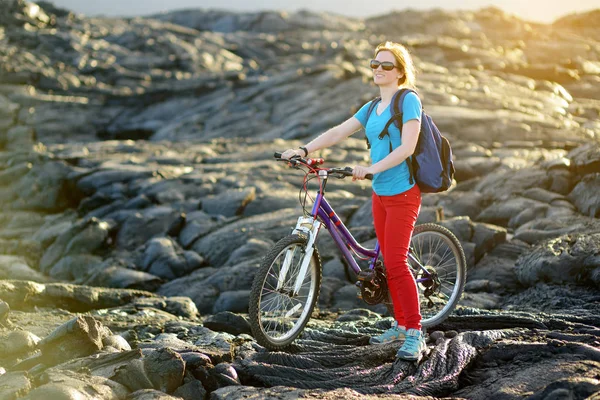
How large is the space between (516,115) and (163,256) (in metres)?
15.4

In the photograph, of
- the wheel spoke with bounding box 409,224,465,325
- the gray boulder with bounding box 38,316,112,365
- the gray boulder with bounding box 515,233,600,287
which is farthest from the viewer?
the gray boulder with bounding box 515,233,600,287

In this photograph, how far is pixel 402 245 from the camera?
662 centimetres

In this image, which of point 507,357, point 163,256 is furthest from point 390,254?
point 163,256

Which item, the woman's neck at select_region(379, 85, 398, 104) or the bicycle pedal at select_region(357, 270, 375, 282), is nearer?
the woman's neck at select_region(379, 85, 398, 104)

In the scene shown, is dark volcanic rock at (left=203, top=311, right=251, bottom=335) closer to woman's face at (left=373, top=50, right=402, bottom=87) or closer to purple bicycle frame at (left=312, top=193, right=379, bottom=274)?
purple bicycle frame at (left=312, top=193, right=379, bottom=274)

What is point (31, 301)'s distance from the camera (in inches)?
395

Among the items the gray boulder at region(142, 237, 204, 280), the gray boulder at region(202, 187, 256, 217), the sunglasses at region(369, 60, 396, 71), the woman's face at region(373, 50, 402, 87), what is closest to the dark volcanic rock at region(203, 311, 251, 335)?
the woman's face at region(373, 50, 402, 87)

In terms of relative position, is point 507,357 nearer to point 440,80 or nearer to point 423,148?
point 423,148

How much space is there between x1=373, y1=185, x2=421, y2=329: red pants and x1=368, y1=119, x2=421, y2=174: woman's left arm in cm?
45

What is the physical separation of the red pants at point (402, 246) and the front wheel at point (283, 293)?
0.72 metres

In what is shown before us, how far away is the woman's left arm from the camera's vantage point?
6.25 m

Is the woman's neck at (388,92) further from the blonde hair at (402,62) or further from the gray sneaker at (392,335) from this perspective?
the gray sneaker at (392,335)

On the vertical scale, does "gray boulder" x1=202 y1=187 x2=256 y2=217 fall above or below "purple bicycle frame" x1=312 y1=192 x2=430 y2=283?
below

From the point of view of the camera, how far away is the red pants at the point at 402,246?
6.59m
